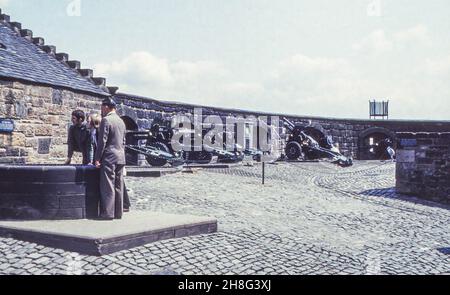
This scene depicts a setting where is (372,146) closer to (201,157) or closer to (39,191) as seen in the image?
(201,157)

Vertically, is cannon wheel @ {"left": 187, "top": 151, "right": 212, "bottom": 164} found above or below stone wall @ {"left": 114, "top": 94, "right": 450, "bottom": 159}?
below

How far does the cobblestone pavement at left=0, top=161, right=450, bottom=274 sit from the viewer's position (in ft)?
14.6

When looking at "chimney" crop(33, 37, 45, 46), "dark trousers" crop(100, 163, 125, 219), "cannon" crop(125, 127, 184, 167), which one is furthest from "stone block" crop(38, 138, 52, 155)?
"dark trousers" crop(100, 163, 125, 219)

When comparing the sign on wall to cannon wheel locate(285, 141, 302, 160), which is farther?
cannon wheel locate(285, 141, 302, 160)

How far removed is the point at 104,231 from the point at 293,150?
15067mm

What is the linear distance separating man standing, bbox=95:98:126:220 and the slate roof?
582 centimetres

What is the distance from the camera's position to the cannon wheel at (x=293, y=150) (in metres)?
19.2

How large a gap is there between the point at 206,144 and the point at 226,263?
38.8ft

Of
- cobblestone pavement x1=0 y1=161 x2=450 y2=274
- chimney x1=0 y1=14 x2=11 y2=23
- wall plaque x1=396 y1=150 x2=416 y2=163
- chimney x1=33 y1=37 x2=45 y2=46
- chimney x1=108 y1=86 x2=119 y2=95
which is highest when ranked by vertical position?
chimney x1=0 y1=14 x2=11 y2=23

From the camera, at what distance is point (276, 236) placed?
588 cm

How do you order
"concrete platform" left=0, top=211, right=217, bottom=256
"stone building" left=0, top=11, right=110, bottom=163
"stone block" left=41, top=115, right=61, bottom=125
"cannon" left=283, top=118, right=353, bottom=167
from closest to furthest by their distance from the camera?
"concrete platform" left=0, top=211, right=217, bottom=256, "stone building" left=0, top=11, right=110, bottom=163, "stone block" left=41, top=115, right=61, bottom=125, "cannon" left=283, top=118, right=353, bottom=167

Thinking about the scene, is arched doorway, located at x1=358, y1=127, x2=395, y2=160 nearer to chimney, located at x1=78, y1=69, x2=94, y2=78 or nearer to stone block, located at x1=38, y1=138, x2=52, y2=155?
chimney, located at x1=78, y1=69, x2=94, y2=78

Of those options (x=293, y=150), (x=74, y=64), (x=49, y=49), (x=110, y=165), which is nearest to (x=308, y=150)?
(x=293, y=150)
